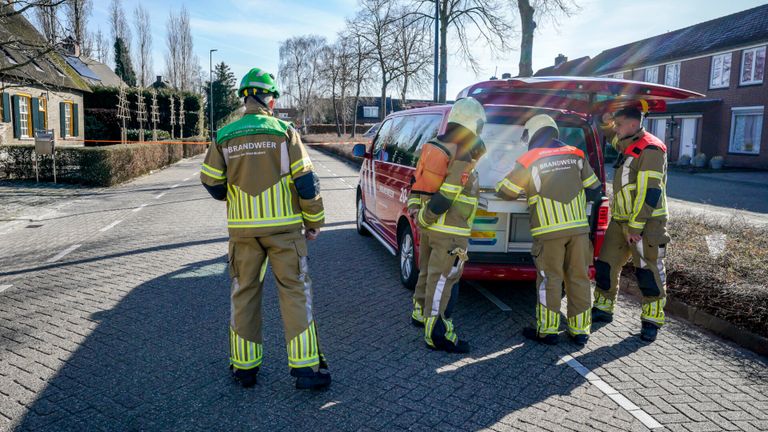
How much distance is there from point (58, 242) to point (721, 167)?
2771 cm

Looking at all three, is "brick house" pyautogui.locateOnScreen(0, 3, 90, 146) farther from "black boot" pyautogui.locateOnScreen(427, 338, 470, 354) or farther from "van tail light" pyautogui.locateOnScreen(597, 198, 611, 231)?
"van tail light" pyautogui.locateOnScreen(597, 198, 611, 231)

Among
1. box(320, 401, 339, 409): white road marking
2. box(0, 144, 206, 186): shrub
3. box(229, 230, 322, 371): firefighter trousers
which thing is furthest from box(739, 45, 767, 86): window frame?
box(320, 401, 339, 409): white road marking

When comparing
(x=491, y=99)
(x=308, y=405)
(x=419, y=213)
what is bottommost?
(x=308, y=405)

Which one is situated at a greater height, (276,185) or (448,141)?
(448,141)

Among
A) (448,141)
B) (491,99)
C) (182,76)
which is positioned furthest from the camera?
(182,76)

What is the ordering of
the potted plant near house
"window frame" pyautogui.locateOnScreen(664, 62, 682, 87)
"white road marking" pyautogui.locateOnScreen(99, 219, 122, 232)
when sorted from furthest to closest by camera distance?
"window frame" pyautogui.locateOnScreen(664, 62, 682, 87), the potted plant near house, "white road marking" pyautogui.locateOnScreen(99, 219, 122, 232)

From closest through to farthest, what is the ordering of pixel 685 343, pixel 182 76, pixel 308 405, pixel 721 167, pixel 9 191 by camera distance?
pixel 308 405, pixel 685 343, pixel 9 191, pixel 721 167, pixel 182 76

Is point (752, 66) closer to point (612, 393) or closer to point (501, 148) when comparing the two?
point (501, 148)

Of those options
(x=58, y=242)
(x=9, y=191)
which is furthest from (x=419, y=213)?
(x=9, y=191)

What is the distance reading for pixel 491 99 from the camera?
17.3 feet

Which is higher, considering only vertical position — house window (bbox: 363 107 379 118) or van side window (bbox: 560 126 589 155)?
house window (bbox: 363 107 379 118)

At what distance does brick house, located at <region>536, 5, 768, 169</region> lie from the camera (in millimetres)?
26047

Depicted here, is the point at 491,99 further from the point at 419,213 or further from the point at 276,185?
the point at 276,185

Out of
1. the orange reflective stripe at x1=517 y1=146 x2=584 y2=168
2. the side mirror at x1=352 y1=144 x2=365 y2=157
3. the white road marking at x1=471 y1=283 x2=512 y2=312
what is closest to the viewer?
the orange reflective stripe at x1=517 y1=146 x2=584 y2=168
